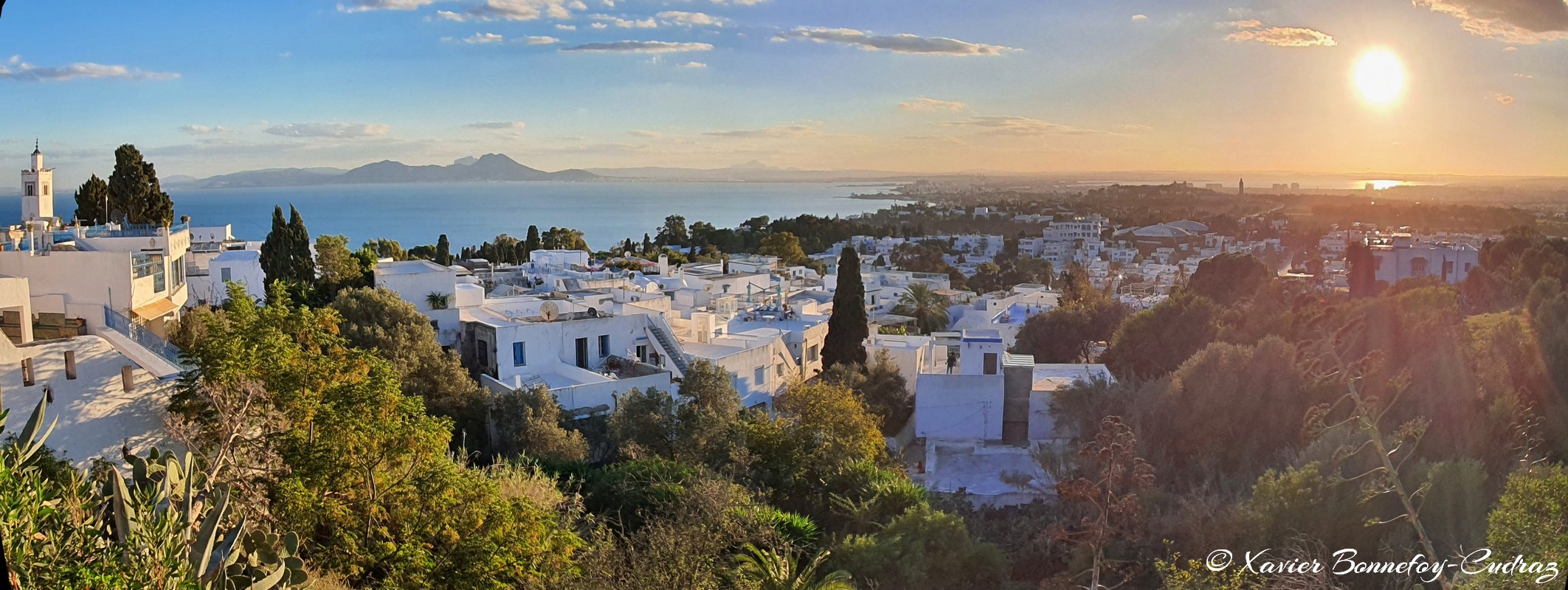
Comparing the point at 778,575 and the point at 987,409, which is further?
the point at 987,409

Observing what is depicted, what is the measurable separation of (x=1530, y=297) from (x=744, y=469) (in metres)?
5.95

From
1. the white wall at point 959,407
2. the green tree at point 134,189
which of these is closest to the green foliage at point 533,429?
the white wall at point 959,407

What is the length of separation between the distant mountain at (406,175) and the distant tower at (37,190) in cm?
301

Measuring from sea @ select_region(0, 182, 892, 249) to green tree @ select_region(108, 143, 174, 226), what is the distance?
2.14 feet

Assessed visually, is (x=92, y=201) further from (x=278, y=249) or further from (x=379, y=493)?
(x=379, y=493)

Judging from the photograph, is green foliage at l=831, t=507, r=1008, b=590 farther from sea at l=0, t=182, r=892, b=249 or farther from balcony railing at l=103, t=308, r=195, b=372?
sea at l=0, t=182, r=892, b=249

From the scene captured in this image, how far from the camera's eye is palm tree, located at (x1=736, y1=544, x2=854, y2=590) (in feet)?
15.2

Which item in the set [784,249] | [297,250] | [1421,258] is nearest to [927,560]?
[1421,258]

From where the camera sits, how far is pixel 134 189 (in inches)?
456

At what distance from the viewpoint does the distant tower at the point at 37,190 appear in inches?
416

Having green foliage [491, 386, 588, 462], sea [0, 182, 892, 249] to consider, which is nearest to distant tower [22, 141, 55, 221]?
sea [0, 182, 892, 249]

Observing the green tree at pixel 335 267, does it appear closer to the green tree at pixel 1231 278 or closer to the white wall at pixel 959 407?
the white wall at pixel 959 407

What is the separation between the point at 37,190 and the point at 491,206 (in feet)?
193

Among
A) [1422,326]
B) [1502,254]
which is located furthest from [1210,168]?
[1422,326]
